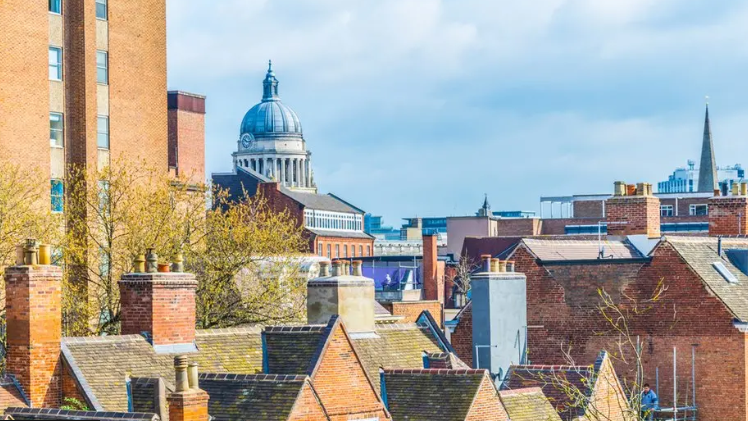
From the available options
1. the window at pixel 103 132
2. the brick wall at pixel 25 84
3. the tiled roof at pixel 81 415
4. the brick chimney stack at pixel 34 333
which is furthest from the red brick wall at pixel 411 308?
→ the tiled roof at pixel 81 415

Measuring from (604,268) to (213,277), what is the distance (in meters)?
16.0

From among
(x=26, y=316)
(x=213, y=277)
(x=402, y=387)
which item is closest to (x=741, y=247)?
(x=213, y=277)

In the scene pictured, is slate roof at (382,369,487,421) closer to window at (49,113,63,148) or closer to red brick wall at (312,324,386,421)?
red brick wall at (312,324,386,421)

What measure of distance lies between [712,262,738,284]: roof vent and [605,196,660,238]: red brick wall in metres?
5.11

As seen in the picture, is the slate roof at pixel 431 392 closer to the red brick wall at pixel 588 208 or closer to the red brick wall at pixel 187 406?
the red brick wall at pixel 187 406

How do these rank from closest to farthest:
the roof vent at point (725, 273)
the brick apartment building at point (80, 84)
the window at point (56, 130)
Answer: the roof vent at point (725, 273), the brick apartment building at point (80, 84), the window at point (56, 130)

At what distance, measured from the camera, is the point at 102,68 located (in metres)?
77.6

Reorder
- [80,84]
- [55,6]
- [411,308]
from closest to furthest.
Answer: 1. [411,308]
2. [55,6]
3. [80,84]

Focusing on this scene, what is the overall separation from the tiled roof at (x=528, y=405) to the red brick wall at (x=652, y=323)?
12329 mm

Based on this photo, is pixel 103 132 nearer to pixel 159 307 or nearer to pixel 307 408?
pixel 159 307

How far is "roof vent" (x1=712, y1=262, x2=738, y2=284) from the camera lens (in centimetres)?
4766

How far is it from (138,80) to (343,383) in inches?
2034

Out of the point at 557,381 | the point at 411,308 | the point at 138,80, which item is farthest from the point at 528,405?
the point at 138,80

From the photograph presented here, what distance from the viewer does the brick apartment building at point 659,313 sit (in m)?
45.3
